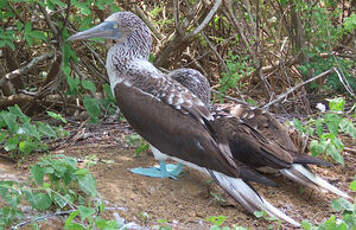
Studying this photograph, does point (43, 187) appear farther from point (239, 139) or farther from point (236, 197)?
point (239, 139)

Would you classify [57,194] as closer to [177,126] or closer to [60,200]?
[60,200]

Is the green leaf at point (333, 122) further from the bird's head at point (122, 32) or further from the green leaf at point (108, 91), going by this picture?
the green leaf at point (108, 91)

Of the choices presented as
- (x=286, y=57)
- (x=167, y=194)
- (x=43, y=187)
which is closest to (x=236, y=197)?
(x=167, y=194)

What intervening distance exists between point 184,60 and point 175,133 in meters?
3.34

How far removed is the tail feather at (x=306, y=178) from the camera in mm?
3776

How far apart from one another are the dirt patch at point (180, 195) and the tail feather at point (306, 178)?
0.38 ft

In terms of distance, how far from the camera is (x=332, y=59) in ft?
18.6

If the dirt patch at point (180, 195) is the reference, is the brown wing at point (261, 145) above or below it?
above

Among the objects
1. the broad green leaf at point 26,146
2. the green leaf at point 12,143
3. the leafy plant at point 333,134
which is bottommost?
the leafy plant at point 333,134

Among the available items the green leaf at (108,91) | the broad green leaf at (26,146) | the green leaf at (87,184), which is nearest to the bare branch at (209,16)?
the green leaf at (108,91)

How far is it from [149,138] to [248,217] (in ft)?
2.98

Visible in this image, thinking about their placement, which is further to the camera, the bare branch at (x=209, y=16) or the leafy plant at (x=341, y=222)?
the bare branch at (x=209, y=16)

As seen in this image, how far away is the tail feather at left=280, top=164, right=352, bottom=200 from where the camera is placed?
149 inches

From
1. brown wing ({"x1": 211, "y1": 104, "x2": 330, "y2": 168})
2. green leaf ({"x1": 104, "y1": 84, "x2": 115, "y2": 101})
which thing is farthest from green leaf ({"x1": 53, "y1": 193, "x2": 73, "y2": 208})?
green leaf ({"x1": 104, "y1": 84, "x2": 115, "y2": 101})
